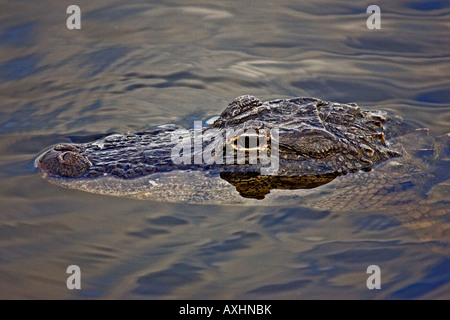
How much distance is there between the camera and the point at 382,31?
8.45 metres

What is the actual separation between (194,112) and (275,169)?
75.8 inches

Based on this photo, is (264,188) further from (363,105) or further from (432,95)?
(432,95)

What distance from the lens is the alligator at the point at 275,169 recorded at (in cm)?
491

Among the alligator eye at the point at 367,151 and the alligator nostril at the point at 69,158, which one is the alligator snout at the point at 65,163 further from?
the alligator eye at the point at 367,151

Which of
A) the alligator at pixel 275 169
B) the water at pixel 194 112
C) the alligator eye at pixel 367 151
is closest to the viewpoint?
the water at pixel 194 112

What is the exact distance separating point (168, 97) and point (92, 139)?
4.39ft

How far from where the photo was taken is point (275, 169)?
4996 mm

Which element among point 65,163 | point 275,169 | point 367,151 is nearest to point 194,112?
point 275,169

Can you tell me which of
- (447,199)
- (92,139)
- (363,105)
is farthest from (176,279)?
(363,105)

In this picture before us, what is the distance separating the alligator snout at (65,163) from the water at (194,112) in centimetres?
21

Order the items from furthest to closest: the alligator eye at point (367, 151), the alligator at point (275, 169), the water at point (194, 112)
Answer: the alligator eye at point (367, 151), the alligator at point (275, 169), the water at point (194, 112)

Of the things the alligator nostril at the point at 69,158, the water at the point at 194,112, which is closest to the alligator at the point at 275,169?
the alligator nostril at the point at 69,158

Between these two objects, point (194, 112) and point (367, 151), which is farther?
point (194, 112)

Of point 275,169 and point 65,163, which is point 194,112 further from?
point 65,163
